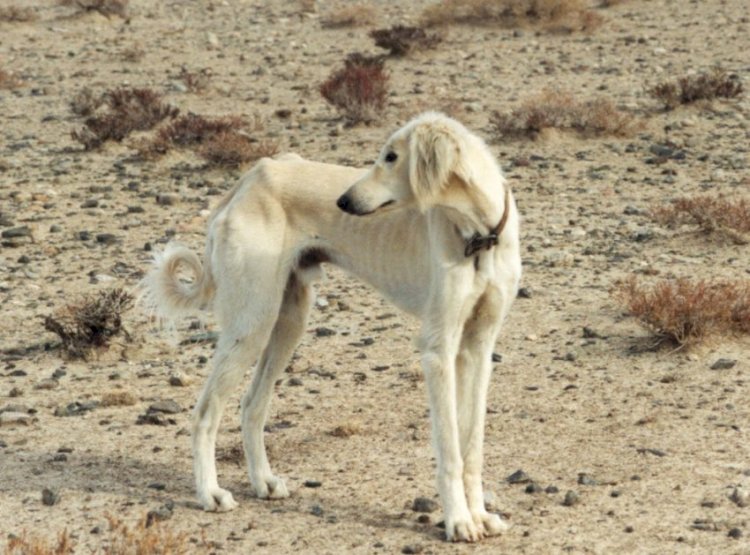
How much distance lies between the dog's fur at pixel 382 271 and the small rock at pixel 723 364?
7.86 feet

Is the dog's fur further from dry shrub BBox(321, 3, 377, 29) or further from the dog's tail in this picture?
dry shrub BBox(321, 3, 377, 29)

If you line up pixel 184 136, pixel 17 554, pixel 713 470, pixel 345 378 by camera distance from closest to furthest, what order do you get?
pixel 17 554 → pixel 713 470 → pixel 345 378 → pixel 184 136

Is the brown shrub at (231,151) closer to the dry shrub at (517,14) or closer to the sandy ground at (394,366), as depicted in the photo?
the sandy ground at (394,366)

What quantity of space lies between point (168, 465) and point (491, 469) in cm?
160

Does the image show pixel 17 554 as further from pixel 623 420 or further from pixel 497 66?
pixel 497 66

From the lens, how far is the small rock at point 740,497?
6.18m

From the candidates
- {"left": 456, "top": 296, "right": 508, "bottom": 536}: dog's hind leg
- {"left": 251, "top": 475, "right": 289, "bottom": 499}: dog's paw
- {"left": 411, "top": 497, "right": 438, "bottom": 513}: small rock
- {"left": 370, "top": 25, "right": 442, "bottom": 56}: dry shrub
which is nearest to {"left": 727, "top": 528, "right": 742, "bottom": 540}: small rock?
{"left": 456, "top": 296, "right": 508, "bottom": 536}: dog's hind leg

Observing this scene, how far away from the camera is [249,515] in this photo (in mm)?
6406

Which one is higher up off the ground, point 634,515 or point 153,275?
point 153,275

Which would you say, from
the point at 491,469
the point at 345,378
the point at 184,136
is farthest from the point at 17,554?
the point at 184,136

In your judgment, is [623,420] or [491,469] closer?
[491,469]

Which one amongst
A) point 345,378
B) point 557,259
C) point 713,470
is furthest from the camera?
point 557,259

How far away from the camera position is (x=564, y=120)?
1416 cm

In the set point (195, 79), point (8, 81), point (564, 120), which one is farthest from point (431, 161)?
point (8, 81)
